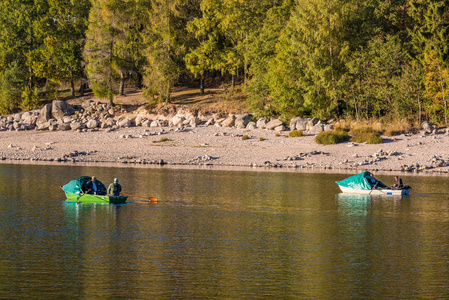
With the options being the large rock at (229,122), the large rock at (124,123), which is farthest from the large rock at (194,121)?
the large rock at (124,123)

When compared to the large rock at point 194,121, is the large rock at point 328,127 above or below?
below

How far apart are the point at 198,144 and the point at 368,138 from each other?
65.5 feet

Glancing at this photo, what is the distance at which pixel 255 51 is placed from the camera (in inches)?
3260

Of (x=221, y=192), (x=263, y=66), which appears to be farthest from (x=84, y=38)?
(x=221, y=192)

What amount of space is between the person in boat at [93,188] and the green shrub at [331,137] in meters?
33.1

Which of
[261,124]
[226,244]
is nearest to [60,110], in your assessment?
[261,124]

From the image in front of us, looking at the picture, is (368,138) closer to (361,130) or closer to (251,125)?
(361,130)

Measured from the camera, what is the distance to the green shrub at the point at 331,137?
65750 millimetres

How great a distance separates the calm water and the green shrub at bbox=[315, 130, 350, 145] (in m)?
19.1

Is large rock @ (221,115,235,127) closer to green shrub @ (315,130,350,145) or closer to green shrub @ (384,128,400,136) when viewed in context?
green shrub @ (315,130,350,145)

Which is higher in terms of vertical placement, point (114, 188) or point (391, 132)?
point (391, 132)

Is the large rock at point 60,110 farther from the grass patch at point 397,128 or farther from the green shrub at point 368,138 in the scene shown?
the grass patch at point 397,128

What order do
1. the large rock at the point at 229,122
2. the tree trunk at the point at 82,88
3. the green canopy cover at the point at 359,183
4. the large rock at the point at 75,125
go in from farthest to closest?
1. the tree trunk at the point at 82,88
2. the large rock at the point at 75,125
3. the large rock at the point at 229,122
4. the green canopy cover at the point at 359,183

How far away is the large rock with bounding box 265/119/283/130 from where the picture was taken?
246 ft
